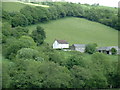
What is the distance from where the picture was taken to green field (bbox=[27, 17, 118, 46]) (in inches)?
3708

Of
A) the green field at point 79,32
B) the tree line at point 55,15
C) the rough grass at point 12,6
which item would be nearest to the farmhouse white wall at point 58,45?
the green field at point 79,32

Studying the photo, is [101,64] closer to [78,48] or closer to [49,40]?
[78,48]

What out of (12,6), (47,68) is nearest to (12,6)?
(12,6)

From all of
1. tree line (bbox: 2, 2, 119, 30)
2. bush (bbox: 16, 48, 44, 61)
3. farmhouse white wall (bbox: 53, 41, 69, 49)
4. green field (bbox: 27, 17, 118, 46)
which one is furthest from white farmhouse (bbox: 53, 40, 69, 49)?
bush (bbox: 16, 48, 44, 61)

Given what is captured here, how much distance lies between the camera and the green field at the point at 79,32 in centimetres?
9419

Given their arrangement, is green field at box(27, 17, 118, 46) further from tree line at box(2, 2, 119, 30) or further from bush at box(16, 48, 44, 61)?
bush at box(16, 48, 44, 61)

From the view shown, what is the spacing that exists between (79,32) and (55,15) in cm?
1611

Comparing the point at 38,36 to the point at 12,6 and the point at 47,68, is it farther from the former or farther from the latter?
the point at 12,6

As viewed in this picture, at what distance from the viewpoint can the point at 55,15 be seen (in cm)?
11706

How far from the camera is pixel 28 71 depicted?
46.0 meters

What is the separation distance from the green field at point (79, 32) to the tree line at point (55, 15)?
258 centimetres

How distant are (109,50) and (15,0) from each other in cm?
5406

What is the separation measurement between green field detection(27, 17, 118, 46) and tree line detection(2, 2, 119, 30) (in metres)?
2.58

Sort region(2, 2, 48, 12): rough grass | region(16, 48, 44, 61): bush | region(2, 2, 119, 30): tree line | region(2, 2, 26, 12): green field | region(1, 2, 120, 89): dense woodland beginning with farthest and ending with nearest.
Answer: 1. region(2, 2, 26, 12): green field
2. region(2, 2, 48, 12): rough grass
3. region(2, 2, 119, 30): tree line
4. region(16, 48, 44, 61): bush
5. region(1, 2, 120, 89): dense woodland
